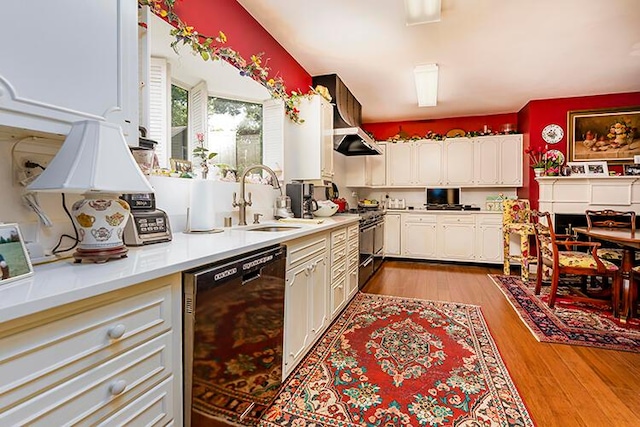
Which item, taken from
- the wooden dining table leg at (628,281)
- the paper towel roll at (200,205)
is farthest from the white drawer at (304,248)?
the wooden dining table leg at (628,281)

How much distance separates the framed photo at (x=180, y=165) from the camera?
1.88 metres

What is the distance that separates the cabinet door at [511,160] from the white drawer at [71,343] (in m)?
5.73

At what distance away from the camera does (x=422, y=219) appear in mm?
5680

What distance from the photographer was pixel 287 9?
2.61 m

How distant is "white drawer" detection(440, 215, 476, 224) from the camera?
212 inches

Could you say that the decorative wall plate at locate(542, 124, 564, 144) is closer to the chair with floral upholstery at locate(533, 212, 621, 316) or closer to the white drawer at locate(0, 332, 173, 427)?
the chair with floral upholstery at locate(533, 212, 621, 316)

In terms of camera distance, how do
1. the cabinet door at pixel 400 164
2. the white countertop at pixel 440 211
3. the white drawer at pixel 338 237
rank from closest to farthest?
1. the white drawer at pixel 338 237
2. the white countertop at pixel 440 211
3. the cabinet door at pixel 400 164

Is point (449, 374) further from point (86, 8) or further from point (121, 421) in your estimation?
point (86, 8)

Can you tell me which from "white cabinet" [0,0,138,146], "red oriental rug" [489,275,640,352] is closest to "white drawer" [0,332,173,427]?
"white cabinet" [0,0,138,146]

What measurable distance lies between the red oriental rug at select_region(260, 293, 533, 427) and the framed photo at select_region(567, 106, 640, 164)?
363cm

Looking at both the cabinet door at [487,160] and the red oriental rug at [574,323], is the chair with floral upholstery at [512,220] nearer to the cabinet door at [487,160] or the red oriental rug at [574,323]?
the cabinet door at [487,160]

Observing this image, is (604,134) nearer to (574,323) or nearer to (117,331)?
(574,323)

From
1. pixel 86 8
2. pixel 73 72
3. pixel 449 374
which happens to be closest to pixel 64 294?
pixel 73 72

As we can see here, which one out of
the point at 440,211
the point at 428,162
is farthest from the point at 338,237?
the point at 428,162
